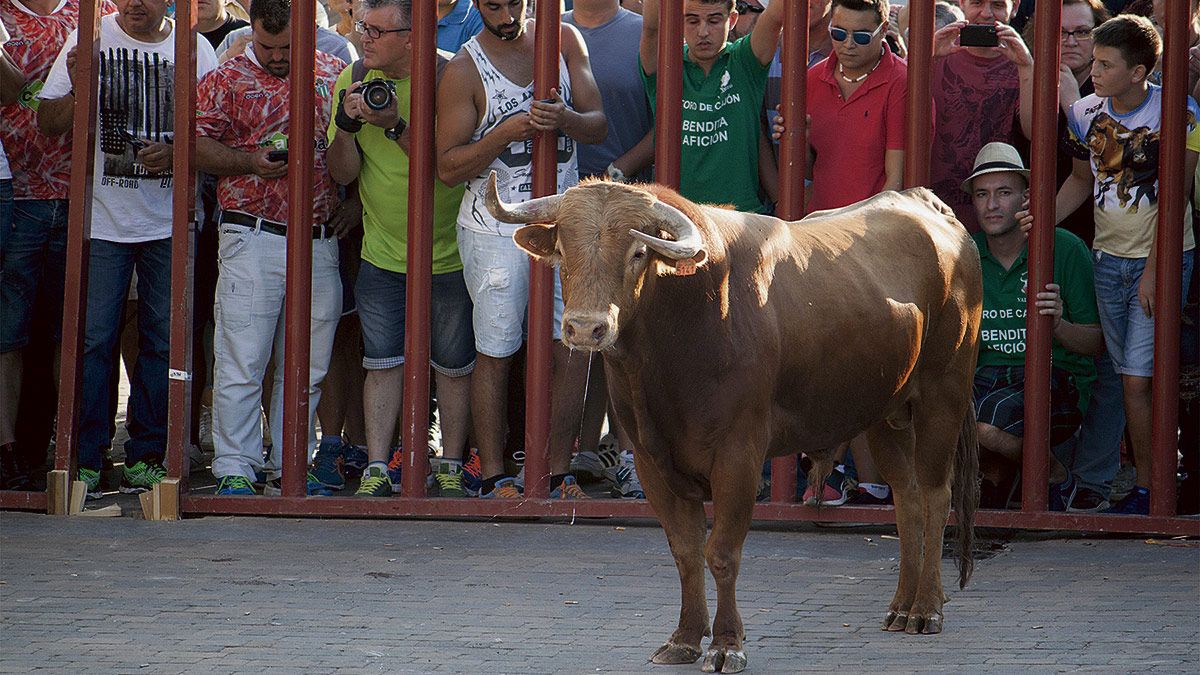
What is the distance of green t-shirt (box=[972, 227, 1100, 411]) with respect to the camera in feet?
24.6

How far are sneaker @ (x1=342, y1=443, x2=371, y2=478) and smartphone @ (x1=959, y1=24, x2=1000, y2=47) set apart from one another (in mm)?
3612

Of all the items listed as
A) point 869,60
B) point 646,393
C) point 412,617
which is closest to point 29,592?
point 412,617

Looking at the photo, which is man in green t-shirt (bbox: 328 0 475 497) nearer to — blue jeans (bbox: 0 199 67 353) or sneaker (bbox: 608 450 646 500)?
sneaker (bbox: 608 450 646 500)

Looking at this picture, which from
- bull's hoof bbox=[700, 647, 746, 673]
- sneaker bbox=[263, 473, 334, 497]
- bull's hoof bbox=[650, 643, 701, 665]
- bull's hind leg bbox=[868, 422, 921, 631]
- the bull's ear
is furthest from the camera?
sneaker bbox=[263, 473, 334, 497]

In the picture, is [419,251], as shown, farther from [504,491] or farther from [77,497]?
[77,497]

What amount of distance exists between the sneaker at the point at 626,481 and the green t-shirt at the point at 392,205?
3.95 feet

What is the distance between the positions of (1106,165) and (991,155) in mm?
527

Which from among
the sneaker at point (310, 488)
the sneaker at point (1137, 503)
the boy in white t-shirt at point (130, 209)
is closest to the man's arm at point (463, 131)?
the boy in white t-shirt at point (130, 209)

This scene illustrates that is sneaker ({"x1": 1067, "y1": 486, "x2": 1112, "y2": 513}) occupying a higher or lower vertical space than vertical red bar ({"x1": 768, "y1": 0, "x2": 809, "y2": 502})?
lower

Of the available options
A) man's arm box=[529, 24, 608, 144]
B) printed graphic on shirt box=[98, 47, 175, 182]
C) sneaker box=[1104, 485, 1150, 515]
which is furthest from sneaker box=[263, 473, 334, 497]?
sneaker box=[1104, 485, 1150, 515]

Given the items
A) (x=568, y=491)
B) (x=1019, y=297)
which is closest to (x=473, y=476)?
(x=568, y=491)

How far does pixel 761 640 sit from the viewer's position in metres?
5.78

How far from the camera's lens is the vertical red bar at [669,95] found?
7.35 m

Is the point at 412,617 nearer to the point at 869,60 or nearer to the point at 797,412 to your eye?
the point at 797,412
